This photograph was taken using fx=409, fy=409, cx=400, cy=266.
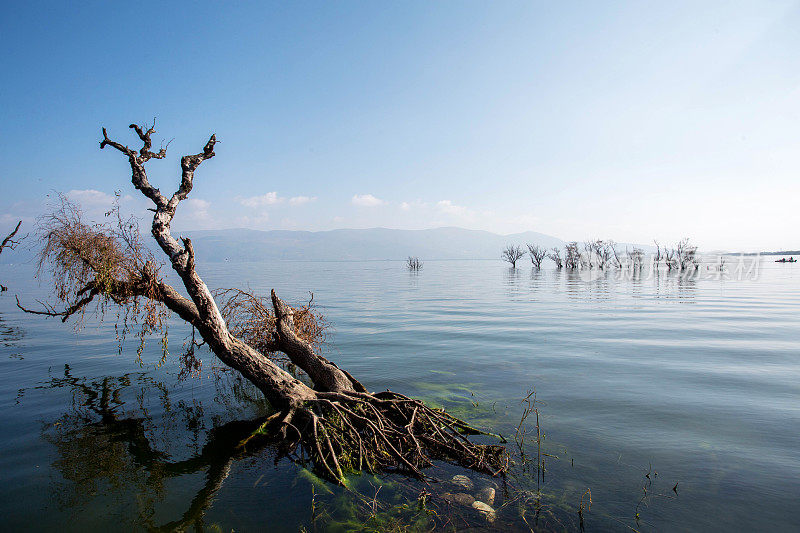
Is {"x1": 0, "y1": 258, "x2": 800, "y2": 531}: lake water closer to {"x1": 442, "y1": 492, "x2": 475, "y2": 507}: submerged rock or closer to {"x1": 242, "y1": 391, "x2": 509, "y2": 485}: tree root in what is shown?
{"x1": 442, "y1": 492, "x2": 475, "y2": 507}: submerged rock

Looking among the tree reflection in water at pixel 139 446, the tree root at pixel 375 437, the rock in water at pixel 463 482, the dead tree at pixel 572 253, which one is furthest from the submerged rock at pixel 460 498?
the dead tree at pixel 572 253

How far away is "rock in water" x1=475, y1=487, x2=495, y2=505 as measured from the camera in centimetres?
660

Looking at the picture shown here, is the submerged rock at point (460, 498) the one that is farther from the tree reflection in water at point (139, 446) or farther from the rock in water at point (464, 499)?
the tree reflection in water at point (139, 446)

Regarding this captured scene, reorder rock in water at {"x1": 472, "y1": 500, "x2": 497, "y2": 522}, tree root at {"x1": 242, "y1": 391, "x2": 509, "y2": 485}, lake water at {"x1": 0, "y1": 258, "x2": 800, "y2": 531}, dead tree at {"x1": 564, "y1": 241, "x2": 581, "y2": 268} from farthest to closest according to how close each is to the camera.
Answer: dead tree at {"x1": 564, "y1": 241, "x2": 581, "y2": 268} < tree root at {"x1": 242, "y1": 391, "x2": 509, "y2": 485} < lake water at {"x1": 0, "y1": 258, "x2": 800, "y2": 531} < rock in water at {"x1": 472, "y1": 500, "x2": 497, "y2": 522}

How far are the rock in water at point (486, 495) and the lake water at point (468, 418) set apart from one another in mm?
228

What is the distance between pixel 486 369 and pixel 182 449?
10.1 m

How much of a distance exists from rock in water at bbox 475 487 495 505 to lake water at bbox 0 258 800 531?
0.23m

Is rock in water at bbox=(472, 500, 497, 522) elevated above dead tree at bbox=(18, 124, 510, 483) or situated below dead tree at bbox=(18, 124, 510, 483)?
below

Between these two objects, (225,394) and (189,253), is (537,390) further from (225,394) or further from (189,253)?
(189,253)

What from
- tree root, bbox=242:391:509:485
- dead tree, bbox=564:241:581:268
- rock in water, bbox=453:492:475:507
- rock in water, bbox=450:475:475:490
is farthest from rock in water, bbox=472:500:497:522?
dead tree, bbox=564:241:581:268

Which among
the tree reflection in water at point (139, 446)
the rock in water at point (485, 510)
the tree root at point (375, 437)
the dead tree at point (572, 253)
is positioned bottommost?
the tree reflection in water at point (139, 446)

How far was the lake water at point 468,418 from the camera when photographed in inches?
254

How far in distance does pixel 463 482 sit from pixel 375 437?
1.77m

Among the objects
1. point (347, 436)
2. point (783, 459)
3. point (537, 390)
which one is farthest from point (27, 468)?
point (783, 459)
